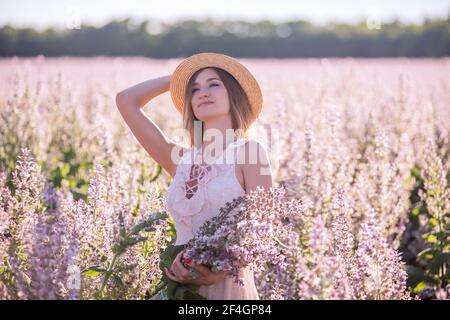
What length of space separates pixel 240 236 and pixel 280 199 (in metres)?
0.25

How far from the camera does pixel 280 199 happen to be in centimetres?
239

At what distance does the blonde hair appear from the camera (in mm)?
2947

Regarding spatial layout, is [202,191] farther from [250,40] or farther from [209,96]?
[250,40]

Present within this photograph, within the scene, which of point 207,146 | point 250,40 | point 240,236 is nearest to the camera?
point 240,236

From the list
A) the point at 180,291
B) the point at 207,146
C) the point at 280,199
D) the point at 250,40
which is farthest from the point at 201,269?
the point at 250,40

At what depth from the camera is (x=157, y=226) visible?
2.65m

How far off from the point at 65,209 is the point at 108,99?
197 inches

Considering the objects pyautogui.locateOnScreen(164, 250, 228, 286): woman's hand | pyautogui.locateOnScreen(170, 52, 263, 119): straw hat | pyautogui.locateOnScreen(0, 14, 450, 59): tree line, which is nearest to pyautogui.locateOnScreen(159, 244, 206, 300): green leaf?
pyautogui.locateOnScreen(164, 250, 228, 286): woman's hand

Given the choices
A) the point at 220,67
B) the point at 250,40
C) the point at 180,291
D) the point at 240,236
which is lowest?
the point at 180,291

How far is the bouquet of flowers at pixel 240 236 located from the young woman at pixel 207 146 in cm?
10

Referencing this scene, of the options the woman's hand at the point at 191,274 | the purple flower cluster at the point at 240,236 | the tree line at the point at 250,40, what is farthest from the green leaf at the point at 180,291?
the tree line at the point at 250,40

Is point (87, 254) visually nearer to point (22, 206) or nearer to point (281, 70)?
point (22, 206)

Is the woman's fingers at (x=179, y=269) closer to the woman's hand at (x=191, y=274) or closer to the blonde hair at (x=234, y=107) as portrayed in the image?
the woman's hand at (x=191, y=274)

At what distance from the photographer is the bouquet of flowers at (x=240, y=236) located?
7.32 feet
